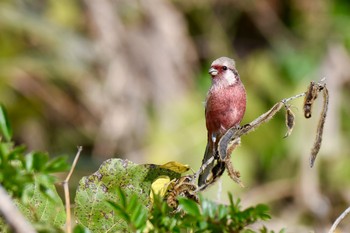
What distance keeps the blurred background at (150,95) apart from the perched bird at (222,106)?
115 inches

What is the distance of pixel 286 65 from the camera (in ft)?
22.2

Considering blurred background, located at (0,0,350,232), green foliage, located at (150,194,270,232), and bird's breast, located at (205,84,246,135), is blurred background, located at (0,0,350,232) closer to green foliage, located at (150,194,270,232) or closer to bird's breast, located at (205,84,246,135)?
bird's breast, located at (205,84,246,135)

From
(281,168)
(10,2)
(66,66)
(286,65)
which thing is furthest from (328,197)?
(10,2)

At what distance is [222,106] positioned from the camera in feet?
7.03

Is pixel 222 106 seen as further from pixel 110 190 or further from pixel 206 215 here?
pixel 206 215

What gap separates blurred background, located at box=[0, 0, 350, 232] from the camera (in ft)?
18.6

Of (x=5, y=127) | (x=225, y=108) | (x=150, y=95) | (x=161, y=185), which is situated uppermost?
(x=150, y=95)

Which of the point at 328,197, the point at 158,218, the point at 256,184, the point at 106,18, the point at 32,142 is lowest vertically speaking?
the point at 158,218

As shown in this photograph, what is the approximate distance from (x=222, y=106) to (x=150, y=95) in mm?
4008

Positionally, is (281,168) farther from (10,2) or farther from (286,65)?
(10,2)

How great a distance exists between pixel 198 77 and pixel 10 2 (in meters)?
1.66

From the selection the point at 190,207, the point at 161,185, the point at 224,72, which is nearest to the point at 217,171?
the point at 161,185

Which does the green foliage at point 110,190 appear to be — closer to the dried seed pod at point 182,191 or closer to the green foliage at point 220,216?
the dried seed pod at point 182,191

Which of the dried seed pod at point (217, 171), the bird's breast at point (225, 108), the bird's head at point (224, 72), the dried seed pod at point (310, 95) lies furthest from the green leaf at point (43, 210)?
the bird's head at point (224, 72)
